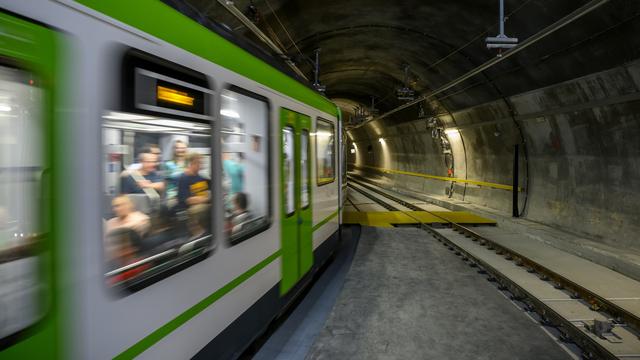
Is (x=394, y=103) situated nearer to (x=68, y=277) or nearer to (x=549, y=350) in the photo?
(x=549, y=350)

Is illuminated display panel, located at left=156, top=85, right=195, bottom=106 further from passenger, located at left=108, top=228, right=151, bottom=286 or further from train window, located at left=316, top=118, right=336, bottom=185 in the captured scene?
train window, located at left=316, top=118, right=336, bottom=185

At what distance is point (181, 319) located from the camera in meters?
3.19

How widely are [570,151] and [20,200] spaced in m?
12.7

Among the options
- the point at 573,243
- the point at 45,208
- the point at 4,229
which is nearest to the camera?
the point at 4,229

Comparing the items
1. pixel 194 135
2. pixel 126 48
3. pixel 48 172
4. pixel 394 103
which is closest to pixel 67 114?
pixel 48 172

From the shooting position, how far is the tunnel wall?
9.73 meters

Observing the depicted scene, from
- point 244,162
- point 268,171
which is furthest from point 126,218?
point 268,171

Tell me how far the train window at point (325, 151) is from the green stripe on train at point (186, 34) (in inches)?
90.9

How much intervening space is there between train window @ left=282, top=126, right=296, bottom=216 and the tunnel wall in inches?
271

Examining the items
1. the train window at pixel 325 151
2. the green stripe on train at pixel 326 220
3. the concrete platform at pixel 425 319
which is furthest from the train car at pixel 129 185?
the train window at pixel 325 151

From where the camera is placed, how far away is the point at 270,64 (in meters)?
5.14

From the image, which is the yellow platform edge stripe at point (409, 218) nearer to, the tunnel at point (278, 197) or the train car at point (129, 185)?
the tunnel at point (278, 197)

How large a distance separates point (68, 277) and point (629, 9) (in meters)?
9.15

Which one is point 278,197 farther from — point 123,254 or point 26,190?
point 26,190
